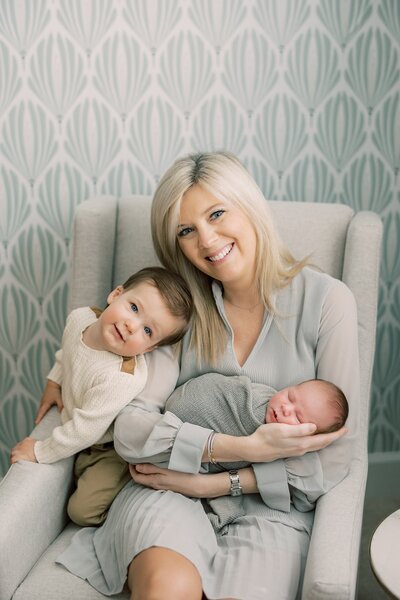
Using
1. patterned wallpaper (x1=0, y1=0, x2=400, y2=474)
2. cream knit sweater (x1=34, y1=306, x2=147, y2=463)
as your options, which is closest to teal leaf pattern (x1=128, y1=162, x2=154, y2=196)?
patterned wallpaper (x1=0, y1=0, x2=400, y2=474)

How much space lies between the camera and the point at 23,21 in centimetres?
228

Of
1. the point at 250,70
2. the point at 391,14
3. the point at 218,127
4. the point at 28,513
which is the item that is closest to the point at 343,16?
the point at 391,14

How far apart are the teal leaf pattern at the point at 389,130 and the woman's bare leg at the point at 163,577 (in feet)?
4.70

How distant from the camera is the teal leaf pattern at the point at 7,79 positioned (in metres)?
2.31

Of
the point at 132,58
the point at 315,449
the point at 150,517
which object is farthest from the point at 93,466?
the point at 132,58

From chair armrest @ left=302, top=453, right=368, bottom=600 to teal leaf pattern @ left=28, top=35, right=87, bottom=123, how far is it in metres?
1.38

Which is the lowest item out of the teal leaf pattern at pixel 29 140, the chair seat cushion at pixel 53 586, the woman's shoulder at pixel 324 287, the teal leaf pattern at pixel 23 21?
the chair seat cushion at pixel 53 586

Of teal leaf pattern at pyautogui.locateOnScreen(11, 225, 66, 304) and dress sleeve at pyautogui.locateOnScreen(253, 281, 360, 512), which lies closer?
dress sleeve at pyautogui.locateOnScreen(253, 281, 360, 512)

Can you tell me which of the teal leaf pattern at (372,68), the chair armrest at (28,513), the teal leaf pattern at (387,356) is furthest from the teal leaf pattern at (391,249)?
the chair armrest at (28,513)

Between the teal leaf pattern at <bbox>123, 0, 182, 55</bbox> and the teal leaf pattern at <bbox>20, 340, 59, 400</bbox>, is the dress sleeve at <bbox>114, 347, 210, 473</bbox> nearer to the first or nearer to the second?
the teal leaf pattern at <bbox>20, 340, 59, 400</bbox>

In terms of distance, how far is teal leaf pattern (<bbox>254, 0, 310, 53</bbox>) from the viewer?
226cm

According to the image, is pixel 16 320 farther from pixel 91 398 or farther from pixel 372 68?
pixel 372 68

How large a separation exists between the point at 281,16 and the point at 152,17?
1.25 ft

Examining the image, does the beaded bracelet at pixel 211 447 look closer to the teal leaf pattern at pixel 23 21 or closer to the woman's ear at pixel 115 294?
the woman's ear at pixel 115 294
